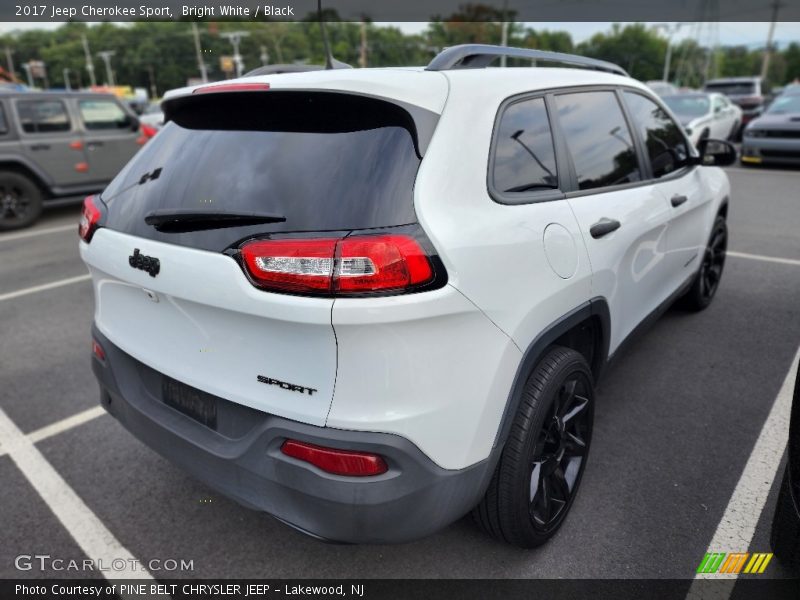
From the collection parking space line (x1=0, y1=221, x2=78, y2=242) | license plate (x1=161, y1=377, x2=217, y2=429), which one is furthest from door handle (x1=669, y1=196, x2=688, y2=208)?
parking space line (x1=0, y1=221, x2=78, y2=242)

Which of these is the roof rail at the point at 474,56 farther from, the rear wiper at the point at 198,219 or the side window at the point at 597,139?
the rear wiper at the point at 198,219

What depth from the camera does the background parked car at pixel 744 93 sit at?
1875cm

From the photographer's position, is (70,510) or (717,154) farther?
(717,154)

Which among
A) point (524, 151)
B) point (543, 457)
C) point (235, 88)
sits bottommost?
point (543, 457)

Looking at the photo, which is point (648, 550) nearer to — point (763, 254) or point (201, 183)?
point (201, 183)

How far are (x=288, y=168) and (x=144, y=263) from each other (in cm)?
62

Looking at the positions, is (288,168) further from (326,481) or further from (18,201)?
(18,201)

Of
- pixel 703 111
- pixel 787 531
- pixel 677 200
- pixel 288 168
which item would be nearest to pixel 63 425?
pixel 288 168

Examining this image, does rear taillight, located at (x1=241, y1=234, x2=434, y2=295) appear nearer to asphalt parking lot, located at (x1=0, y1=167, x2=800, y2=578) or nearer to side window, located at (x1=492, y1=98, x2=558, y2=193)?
side window, located at (x1=492, y1=98, x2=558, y2=193)

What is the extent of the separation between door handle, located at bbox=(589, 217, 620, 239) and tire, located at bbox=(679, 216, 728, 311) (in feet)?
6.83

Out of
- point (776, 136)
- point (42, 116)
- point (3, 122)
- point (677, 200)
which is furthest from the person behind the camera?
point (776, 136)

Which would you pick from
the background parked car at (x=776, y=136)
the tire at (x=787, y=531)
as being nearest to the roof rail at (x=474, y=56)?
the tire at (x=787, y=531)

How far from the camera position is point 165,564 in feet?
7.40

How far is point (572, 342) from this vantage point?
8.24ft
